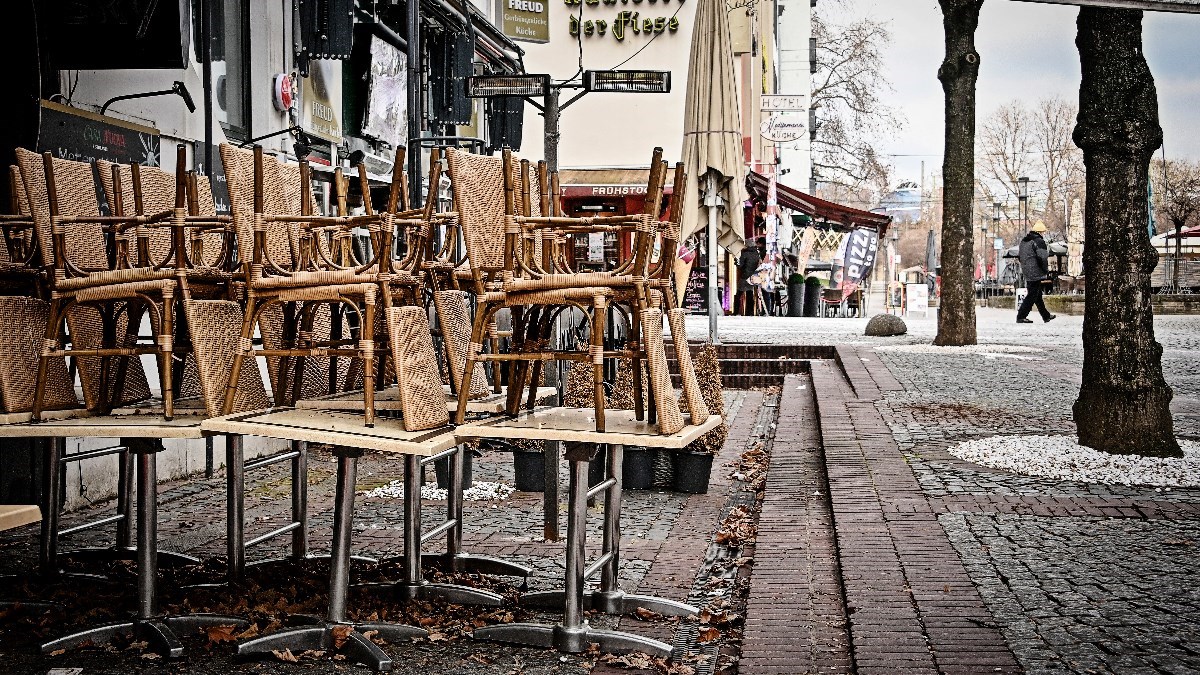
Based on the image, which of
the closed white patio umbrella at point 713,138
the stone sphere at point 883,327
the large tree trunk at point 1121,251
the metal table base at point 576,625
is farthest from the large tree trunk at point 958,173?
the metal table base at point 576,625

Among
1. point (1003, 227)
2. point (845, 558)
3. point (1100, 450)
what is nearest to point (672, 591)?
point (845, 558)

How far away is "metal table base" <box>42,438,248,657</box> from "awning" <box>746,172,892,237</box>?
94.0 feet

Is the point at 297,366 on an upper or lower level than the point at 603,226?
lower

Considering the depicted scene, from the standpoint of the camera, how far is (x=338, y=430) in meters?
4.37

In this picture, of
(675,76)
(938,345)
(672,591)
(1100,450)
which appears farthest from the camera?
(675,76)

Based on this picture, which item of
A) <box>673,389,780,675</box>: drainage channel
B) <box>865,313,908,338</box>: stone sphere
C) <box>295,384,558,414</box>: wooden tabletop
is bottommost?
<box>673,389,780,675</box>: drainage channel

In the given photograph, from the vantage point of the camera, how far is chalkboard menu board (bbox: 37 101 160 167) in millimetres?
7859

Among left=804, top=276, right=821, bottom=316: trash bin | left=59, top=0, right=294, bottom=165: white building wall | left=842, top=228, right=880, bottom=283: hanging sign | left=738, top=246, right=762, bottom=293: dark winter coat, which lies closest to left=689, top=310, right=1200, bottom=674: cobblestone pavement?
left=59, top=0, right=294, bottom=165: white building wall

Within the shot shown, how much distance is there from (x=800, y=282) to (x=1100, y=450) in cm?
2678

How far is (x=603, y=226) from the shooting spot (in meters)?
4.62

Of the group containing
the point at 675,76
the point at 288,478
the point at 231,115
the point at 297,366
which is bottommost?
the point at 288,478

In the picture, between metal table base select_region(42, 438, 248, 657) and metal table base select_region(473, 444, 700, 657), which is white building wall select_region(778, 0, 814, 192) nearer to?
metal table base select_region(473, 444, 700, 657)

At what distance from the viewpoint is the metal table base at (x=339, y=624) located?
4441 mm

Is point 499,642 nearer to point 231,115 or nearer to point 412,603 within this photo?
point 412,603
